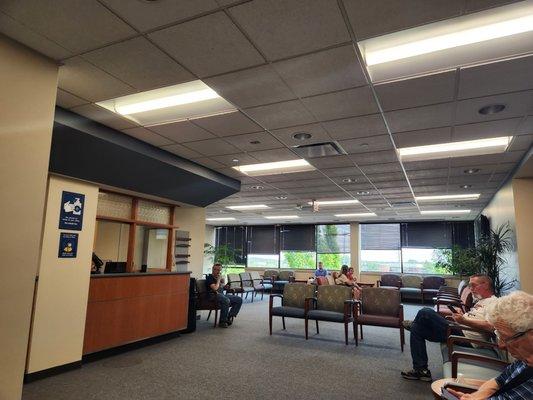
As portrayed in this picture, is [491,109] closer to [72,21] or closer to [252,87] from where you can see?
[252,87]

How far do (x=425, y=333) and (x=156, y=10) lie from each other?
423 cm

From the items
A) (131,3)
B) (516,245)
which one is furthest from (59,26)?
(516,245)

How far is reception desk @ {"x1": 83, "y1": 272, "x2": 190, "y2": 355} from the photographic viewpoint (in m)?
4.64

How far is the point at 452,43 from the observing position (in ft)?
8.51

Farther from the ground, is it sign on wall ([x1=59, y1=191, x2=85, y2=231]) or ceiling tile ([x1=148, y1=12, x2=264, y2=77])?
ceiling tile ([x1=148, y1=12, x2=264, y2=77])

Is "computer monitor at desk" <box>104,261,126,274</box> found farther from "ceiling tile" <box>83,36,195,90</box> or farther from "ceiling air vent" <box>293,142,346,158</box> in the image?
"ceiling air vent" <box>293,142,346,158</box>

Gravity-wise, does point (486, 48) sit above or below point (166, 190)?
above

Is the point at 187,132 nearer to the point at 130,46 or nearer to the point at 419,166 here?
the point at 130,46

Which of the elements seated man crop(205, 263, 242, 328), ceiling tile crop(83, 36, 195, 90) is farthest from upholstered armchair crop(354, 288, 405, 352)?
ceiling tile crop(83, 36, 195, 90)

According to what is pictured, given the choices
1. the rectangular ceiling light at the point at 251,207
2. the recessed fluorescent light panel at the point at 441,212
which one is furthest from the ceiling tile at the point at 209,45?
the recessed fluorescent light panel at the point at 441,212

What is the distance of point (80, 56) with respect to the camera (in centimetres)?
280

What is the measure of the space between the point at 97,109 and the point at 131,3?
193 cm

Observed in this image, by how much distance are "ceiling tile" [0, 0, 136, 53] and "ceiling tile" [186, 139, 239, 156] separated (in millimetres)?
2214

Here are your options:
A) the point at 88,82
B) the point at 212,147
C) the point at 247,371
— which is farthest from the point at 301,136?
the point at 247,371
